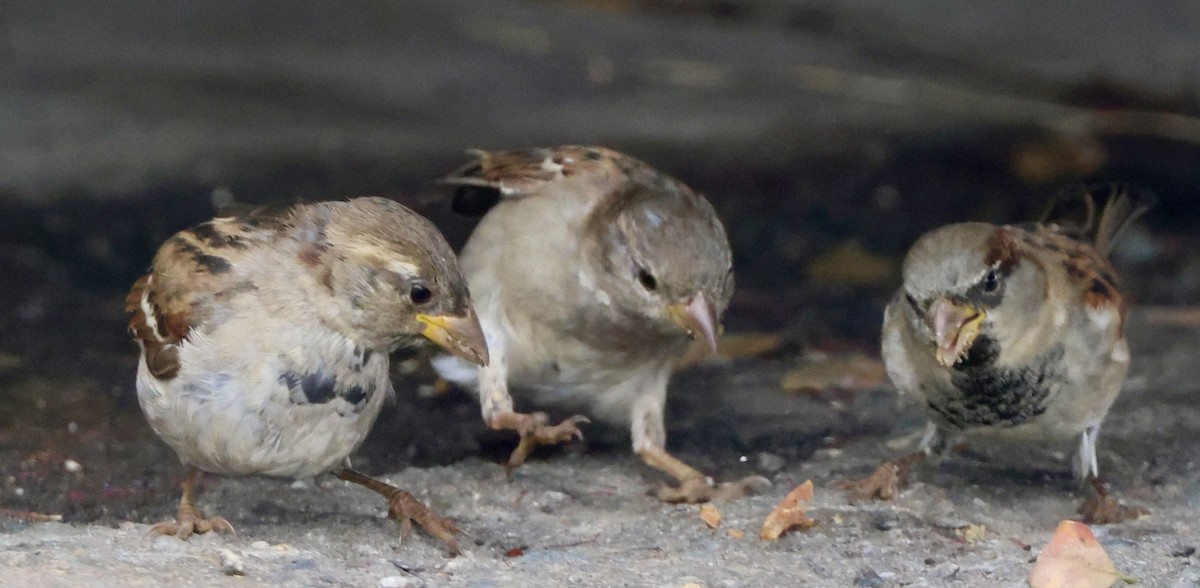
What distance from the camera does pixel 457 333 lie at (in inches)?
127

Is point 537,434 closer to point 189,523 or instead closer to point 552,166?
point 552,166

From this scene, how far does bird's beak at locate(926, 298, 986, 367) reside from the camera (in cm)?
331

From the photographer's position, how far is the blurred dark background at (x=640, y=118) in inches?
229

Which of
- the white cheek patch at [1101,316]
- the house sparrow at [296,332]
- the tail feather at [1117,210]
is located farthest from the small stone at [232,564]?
the tail feather at [1117,210]

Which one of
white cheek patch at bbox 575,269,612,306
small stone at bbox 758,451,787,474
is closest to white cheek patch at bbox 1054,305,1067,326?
small stone at bbox 758,451,787,474

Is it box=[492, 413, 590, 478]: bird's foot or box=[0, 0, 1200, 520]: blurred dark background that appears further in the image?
box=[0, 0, 1200, 520]: blurred dark background

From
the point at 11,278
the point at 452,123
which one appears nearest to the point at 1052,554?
the point at 11,278

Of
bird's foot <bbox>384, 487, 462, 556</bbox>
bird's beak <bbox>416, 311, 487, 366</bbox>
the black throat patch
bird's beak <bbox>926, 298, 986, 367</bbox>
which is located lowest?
bird's foot <bbox>384, 487, 462, 556</bbox>

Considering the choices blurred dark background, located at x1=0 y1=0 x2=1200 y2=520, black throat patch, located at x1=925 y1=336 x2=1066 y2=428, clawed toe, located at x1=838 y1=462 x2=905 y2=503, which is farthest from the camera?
blurred dark background, located at x1=0 y1=0 x2=1200 y2=520

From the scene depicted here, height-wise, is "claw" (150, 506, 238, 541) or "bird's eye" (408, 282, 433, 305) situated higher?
"bird's eye" (408, 282, 433, 305)

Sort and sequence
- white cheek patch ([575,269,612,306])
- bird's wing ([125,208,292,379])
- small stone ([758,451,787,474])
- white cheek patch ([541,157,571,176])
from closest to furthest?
bird's wing ([125,208,292,379])
white cheek patch ([575,269,612,306])
small stone ([758,451,787,474])
white cheek patch ([541,157,571,176])

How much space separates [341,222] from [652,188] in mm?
1205

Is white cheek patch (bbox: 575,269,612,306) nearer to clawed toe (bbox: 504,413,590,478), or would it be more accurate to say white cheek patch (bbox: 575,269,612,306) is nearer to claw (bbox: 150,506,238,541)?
clawed toe (bbox: 504,413,590,478)

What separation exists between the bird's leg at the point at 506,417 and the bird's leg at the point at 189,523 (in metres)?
0.93
